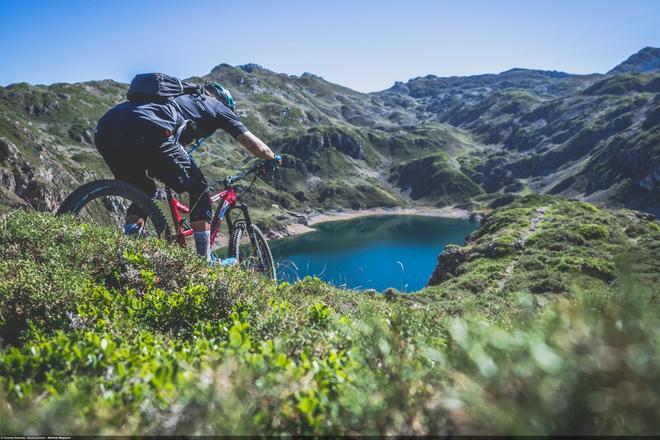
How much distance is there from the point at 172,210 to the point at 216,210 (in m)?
1.13

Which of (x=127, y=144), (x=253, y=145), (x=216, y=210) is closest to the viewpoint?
(x=127, y=144)

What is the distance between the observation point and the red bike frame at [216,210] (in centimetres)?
714

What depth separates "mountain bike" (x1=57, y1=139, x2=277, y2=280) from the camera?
6648 mm

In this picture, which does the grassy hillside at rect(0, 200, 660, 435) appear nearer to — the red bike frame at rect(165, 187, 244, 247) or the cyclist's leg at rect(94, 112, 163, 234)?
the cyclist's leg at rect(94, 112, 163, 234)

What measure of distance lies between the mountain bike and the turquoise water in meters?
77.3

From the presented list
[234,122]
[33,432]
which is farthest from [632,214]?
[33,432]

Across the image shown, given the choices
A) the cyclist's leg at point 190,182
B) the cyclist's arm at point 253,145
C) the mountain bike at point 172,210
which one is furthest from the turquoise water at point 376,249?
the cyclist's leg at point 190,182

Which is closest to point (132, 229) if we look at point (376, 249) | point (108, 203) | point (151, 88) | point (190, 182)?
point (108, 203)

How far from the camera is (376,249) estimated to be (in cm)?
13975

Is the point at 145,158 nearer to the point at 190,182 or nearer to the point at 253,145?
the point at 190,182

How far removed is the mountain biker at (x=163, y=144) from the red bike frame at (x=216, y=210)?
8.9 inches

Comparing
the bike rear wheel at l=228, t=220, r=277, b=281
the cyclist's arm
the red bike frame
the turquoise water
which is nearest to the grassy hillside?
the red bike frame

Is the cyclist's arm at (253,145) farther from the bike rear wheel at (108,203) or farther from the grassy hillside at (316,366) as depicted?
the grassy hillside at (316,366)

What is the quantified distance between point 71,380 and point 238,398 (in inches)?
49.0
